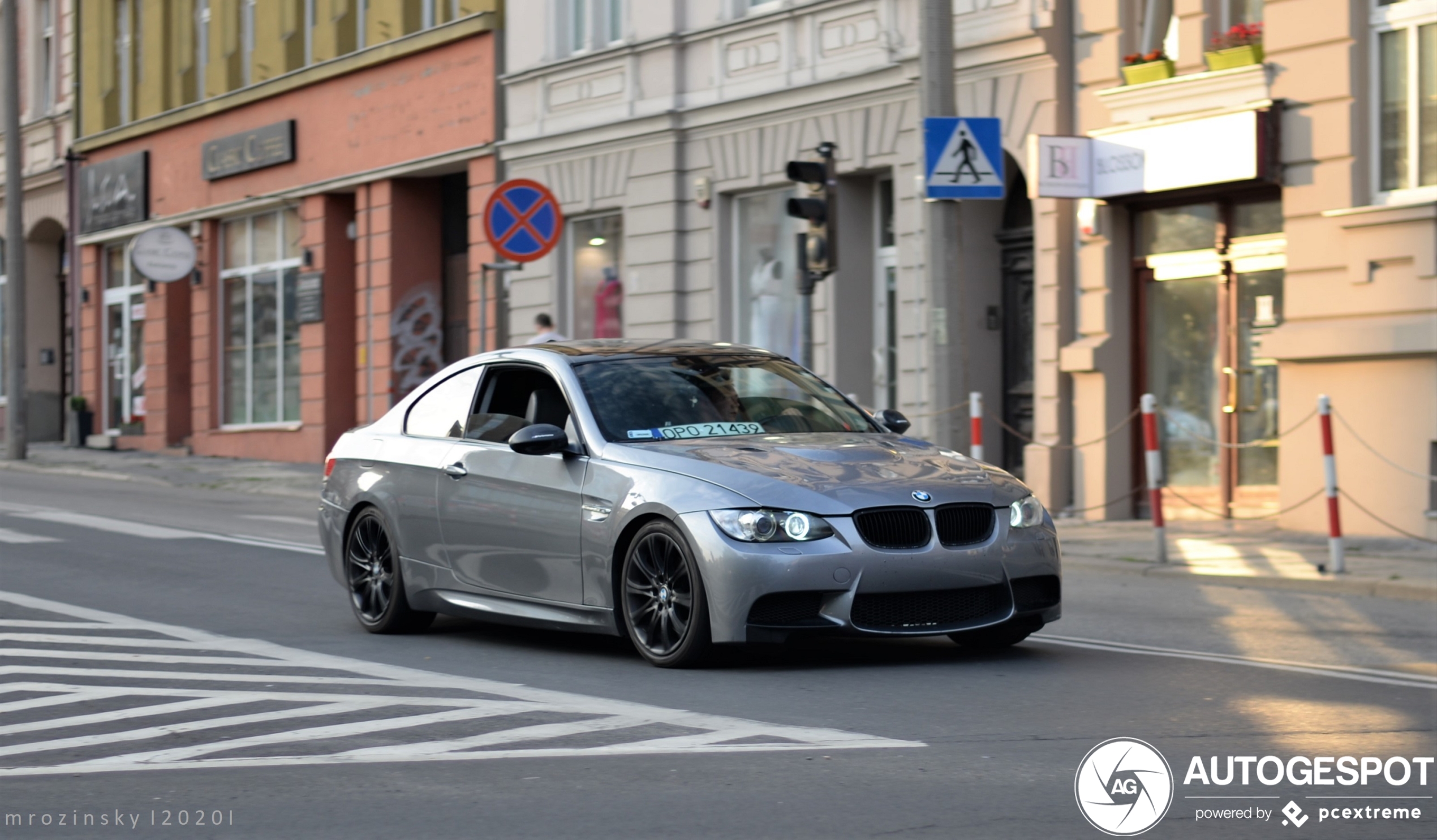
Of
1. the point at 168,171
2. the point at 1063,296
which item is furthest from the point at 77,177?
the point at 1063,296

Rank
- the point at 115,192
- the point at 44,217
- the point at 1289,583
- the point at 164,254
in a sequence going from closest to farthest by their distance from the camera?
the point at 1289,583 < the point at 164,254 < the point at 115,192 < the point at 44,217

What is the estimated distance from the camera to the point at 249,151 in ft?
102

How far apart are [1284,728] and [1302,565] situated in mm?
6664

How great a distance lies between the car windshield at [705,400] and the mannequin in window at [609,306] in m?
14.4

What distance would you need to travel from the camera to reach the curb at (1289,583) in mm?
11266

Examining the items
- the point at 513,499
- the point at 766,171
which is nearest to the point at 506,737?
the point at 513,499

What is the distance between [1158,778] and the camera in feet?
18.0

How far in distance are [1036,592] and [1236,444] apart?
8.58 metres

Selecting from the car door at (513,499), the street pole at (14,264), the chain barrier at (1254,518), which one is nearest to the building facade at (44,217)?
the street pole at (14,264)

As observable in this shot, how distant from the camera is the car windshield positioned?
839 centimetres

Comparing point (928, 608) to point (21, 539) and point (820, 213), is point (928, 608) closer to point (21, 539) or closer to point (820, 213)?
point (820, 213)

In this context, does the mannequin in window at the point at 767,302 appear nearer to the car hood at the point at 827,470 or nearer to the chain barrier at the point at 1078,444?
the chain barrier at the point at 1078,444

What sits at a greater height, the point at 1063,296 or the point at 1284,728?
the point at 1063,296

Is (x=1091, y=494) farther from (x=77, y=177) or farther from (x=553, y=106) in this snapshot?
(x=77, y=177)
